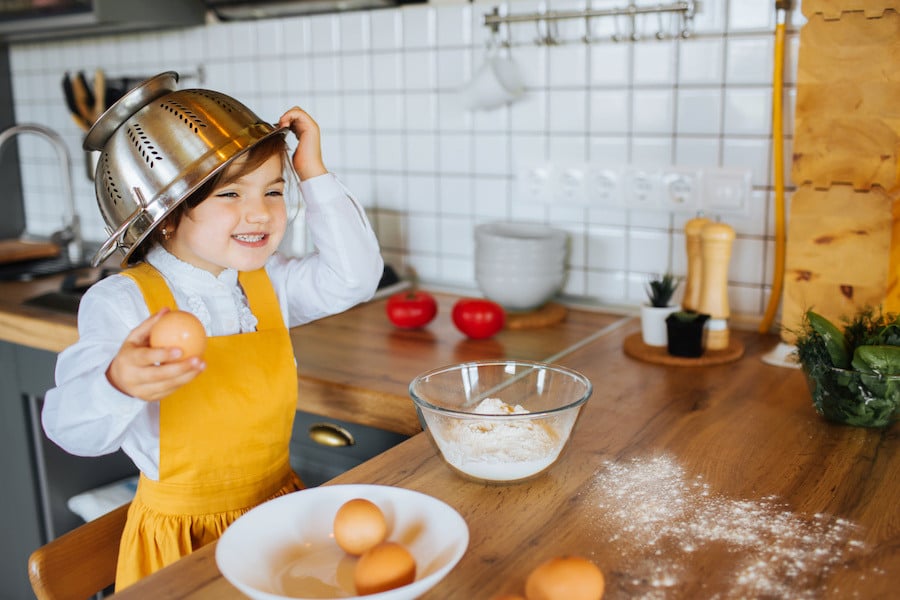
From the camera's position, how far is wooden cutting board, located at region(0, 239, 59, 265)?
2.22 metres

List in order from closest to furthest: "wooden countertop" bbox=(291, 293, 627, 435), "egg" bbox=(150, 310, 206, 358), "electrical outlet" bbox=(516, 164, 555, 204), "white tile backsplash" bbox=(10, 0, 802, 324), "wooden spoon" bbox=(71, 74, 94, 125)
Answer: "egg" bbox=(150, 310, 206, 358) < "wooden countertop" bbox=(291, 293, 627, 435) < "white tile backsplash" bbox=(10, 0, 802, 324) < "electrical outlet" bbox=(516, 164, 555, 204) < "wooden spoon" bbox=(71, 74, 94, 125)

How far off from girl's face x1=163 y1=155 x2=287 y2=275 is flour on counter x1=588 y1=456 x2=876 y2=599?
1.70 feet

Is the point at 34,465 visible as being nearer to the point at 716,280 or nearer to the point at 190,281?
the point at 190,281

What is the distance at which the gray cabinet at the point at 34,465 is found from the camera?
176cm

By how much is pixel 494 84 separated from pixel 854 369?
0.91 metres

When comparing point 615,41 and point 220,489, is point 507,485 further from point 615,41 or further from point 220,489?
point 615,41

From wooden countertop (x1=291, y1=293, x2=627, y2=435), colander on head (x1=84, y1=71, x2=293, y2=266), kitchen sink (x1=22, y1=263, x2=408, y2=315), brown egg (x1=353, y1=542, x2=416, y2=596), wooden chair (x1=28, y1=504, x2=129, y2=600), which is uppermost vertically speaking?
colander on head (x1=84, y1=71, x2=293, y2=266)

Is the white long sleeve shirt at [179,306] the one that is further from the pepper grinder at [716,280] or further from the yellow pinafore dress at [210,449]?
the pepper grinder at [716,280]

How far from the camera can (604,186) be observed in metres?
1.68

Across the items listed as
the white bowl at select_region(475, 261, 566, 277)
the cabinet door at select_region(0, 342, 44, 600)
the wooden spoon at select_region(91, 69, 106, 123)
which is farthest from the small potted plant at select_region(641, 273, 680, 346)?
the wooden spoon at select_region(91, 69, 106, 123)

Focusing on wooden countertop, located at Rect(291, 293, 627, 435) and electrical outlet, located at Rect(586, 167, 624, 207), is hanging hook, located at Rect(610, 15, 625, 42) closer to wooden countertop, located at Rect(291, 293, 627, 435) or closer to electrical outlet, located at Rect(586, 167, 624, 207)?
electrical outlet, located at Rect(586, 167, 624, 207)

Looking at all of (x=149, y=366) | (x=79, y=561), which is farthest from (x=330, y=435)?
(x=149, y=366)

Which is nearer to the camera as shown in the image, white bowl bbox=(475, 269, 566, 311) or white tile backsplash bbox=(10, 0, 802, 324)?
white tile backsplash bbox=(10, 0, 802, 324)

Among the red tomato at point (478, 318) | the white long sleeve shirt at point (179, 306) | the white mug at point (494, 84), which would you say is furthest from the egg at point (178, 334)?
the white mug at point (494, 84)
